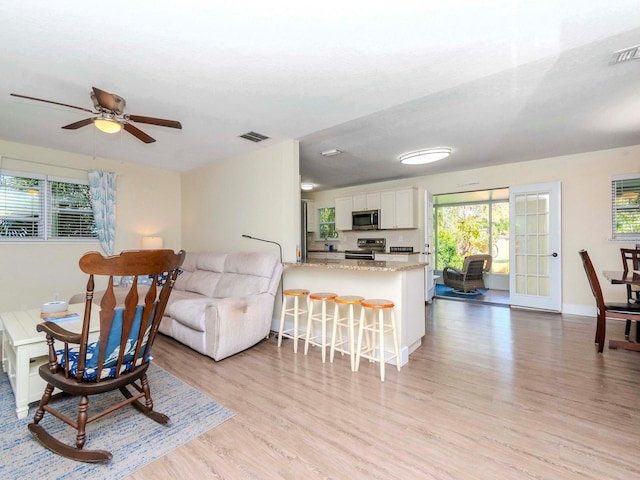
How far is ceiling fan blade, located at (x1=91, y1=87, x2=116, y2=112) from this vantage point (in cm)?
204

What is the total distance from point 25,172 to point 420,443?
17.5 feet

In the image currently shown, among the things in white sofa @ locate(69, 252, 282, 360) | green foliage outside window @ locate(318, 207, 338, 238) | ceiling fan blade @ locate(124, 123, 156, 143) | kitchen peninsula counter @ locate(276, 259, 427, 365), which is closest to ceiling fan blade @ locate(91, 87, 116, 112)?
ceiling fan blade @ locate(124, 123, 156, 143)

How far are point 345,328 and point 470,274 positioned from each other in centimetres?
449

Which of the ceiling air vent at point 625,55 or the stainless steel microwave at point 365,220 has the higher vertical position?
the ceiling air vent at point 625,55

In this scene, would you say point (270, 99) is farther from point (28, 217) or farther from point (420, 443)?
point (28, 217)

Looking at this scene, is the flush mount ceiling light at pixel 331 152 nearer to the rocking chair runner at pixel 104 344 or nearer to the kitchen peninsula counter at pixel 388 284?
the kitchen peninsula counter at pixel 388 284

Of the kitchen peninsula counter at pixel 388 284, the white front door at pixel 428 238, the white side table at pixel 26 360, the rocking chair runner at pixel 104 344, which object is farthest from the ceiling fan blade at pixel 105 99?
the white front door at pixel 428 238

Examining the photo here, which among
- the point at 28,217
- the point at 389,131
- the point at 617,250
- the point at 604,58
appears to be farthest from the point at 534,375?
the point at 28,217

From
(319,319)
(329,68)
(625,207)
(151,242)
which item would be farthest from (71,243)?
(625,207)

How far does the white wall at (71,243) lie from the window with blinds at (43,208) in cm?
12

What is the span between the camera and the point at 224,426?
1822 mm

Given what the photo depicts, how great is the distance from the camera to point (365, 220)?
20.4ft

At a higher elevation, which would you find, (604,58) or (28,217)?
(604,58)

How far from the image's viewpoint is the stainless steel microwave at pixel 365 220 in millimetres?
6027
